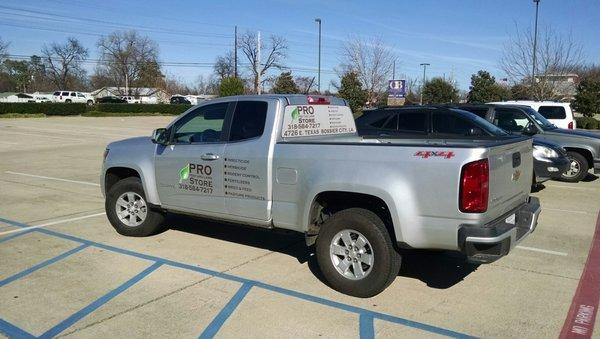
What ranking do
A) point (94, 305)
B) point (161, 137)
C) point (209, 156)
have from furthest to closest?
1. point (161, 137)
2. point (209, 156)
3. point (94, 305)

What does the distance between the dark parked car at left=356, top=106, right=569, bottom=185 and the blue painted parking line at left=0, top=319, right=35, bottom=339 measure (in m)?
6.71

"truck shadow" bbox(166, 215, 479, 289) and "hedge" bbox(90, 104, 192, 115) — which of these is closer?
"truck shadow" bbox(166, 215, 479, 289)

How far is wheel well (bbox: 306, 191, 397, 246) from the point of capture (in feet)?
15.3

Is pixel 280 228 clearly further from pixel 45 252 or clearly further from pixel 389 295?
pixel 45 252

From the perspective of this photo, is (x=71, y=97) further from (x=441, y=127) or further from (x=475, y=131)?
(x=475, y=131)

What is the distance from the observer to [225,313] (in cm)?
436

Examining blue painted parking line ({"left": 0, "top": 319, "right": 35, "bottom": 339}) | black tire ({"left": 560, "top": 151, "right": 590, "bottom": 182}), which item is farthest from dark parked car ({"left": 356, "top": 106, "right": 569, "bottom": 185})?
blue painted parking line ({"left": 0, "top": 319, "right": 35, "bottom": 339})

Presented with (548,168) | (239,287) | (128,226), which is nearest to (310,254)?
(239,287)

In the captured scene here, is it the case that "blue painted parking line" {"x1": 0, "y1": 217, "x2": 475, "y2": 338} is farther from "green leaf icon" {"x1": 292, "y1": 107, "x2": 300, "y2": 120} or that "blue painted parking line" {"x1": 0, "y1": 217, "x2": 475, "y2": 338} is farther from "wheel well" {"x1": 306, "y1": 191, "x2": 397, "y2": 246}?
"green leaf icon" {"x1": 292, "y1": 107, "x2": 300, "y2": 120}

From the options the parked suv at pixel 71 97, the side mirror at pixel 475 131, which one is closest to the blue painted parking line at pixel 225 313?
the side mirror at pixel 475 131

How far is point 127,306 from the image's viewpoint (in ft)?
14.7

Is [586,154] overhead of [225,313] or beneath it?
overhead

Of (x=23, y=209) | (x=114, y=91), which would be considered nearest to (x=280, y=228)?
(x=23, y=209)

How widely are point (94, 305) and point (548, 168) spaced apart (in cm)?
865
